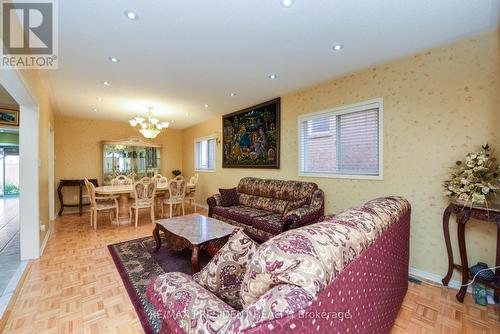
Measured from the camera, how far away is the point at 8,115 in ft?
14.7

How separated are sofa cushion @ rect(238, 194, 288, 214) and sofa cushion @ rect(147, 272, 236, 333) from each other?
102 inches

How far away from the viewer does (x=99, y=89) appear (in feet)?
12.4

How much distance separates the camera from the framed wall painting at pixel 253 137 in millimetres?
4352

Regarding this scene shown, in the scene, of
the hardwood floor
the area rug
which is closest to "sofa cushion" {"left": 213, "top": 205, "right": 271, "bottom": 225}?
the area rug

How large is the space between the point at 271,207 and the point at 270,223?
69 centimetres

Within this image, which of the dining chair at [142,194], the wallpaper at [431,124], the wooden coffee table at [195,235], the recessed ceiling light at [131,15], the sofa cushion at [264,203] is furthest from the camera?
the dining chair at [142,194]

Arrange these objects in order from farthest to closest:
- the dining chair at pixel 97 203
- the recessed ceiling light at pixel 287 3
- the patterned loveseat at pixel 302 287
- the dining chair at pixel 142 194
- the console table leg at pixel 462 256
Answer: the dining chair at pixel 142 194
the dining chair at pixel 97 203
the console table leg at pixel 462 256
the recessed ceiling light at pixel 287 3
the patterned loveseat at pixel 302 287

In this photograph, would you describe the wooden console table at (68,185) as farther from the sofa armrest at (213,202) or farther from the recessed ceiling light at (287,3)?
the recessed ceiling light at (287,3)

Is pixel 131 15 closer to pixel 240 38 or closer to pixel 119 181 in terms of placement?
pixel 240 38

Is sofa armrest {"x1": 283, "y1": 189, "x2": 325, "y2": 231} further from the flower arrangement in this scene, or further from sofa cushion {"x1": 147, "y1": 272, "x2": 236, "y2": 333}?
sofa cushion {"x1": 147, "y1": 272, "x2": 236, "y2": 333}

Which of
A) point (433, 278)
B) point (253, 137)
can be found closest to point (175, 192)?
point (253, 137)

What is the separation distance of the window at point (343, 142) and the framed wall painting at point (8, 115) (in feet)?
18.6

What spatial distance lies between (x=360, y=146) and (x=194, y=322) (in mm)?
3000

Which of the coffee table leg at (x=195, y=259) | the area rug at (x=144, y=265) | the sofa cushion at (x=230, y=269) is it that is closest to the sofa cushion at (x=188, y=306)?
the sofa cushion at (x=230, y=269)
